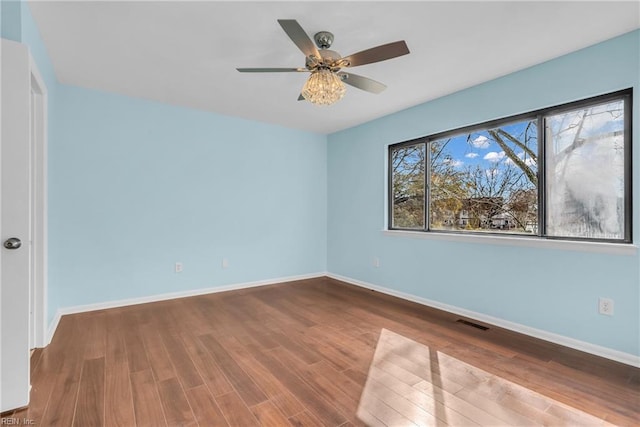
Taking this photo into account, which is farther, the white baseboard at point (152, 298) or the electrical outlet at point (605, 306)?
the white baseboard at point (152, 298)

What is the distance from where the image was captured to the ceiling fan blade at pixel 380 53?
1885 mm

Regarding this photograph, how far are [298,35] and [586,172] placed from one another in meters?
2.54

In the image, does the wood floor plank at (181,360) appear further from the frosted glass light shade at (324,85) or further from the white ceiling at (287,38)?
the white ceiling at (287,38)

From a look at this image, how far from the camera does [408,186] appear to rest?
13.5ft

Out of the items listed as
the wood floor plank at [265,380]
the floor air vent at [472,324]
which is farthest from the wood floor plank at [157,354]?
the floor air vent at [472,324]

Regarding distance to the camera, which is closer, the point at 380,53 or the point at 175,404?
the point at 175,404

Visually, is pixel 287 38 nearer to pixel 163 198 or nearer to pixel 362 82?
pixel 362 82

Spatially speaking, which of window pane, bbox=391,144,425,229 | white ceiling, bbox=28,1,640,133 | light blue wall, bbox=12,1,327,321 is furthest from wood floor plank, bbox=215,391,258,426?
window pane, bbox=391,144,425,229

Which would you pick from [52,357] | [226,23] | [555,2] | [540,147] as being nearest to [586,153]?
[540,147]

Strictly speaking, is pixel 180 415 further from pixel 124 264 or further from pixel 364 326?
pixel 124 264

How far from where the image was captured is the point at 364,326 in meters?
3.00

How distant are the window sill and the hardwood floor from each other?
0.81 meters

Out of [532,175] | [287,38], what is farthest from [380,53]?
[532,175]

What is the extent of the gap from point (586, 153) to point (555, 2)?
1.27 meters
